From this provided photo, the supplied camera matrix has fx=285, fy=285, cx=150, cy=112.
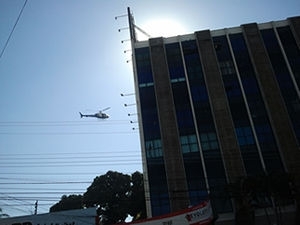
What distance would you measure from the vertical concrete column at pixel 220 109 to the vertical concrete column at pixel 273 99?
16.4 feet

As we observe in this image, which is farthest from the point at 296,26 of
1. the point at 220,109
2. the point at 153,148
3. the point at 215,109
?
the point at 153,148

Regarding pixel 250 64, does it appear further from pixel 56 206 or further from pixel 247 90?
pixel 56 206

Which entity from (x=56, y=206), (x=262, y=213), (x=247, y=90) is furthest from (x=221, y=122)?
(x=56, y=206)

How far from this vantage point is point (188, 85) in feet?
128

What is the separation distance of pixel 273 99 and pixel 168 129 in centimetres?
1398

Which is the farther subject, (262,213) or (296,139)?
(296,139)

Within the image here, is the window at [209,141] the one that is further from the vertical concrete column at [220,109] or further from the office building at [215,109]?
the vertical concrete column at [220,109]

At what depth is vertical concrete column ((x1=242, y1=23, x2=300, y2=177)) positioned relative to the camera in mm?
32938

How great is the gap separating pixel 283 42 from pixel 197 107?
16.4m

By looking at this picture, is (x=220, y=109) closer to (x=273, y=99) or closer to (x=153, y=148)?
(x=273, y=99)

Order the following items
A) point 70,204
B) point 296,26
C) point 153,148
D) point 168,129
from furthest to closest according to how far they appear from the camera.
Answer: point 70,204 < point 296,26 < point 168,129 < point 153,148

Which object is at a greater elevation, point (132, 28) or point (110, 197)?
point (132, 28)

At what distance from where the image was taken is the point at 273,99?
36.5m

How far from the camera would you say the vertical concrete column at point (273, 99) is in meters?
32.9
